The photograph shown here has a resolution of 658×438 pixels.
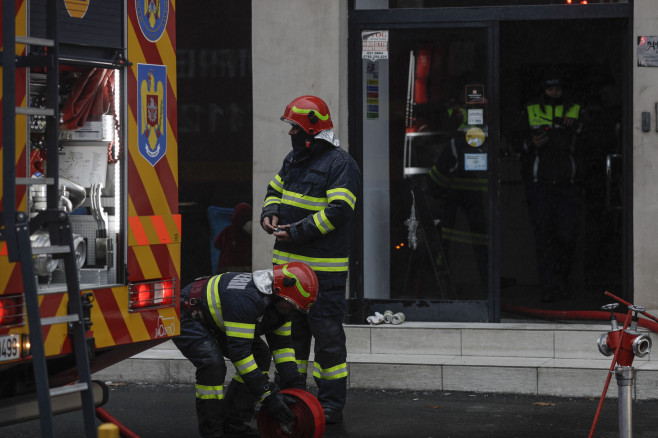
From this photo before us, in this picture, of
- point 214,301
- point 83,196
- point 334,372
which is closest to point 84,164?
point 83,196

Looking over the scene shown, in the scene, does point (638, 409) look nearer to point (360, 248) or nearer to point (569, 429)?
point (569, 429)

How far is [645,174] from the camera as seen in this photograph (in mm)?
8852

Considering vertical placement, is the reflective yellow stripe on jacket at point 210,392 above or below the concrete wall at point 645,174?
below

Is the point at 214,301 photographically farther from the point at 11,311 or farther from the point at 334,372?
the point at 11,311

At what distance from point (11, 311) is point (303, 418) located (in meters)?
1.85

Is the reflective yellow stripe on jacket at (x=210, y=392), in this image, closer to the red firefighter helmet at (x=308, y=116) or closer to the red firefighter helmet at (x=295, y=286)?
the red firefighter helmet at (x=295, y=286)

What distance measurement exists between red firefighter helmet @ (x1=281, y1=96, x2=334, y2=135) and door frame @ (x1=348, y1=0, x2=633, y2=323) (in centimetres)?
215

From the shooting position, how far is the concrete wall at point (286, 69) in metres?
9.20

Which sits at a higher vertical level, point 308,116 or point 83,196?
point 308,116

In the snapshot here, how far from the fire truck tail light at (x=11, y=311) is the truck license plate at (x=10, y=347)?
0.18 ft

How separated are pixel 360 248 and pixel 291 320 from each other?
2.54 m

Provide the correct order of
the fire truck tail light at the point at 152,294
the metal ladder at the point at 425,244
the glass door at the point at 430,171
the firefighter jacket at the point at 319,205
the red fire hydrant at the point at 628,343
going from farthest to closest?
the metal ladder at the point at 425,244
the glass door at the point at 430,171
the firefighter jacket at the point at 319,205
the fire truck tail light at the point at 152,294
the red fire hydrant at the point at 628,343

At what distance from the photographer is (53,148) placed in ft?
16.0

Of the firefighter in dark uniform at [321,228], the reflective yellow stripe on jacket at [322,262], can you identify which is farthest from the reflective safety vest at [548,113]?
the reflective yellow stripe on jacket at [322,262]
